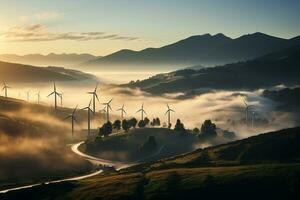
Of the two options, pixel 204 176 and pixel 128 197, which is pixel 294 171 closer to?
pixel 204 176

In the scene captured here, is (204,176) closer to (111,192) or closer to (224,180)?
(224,180)

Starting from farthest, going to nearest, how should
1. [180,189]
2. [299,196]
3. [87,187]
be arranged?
[87,187] → [180,189] → [299,196]

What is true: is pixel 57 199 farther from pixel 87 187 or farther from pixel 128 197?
pixel 128 197

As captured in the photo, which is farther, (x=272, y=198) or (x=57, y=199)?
(x=57, y=199)

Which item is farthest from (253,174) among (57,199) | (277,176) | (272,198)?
(57,199)

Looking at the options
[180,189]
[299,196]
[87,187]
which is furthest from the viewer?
[87,187]

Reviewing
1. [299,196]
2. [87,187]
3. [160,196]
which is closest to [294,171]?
[299,196]

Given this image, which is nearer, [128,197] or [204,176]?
[128,197]
